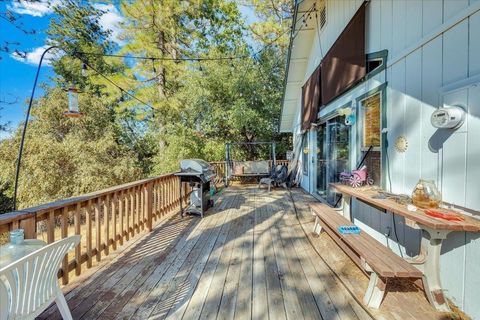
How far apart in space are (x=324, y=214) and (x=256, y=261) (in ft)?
3.72

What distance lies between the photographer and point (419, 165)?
93.4 inches

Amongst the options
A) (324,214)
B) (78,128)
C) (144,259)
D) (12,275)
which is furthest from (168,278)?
(78,128)

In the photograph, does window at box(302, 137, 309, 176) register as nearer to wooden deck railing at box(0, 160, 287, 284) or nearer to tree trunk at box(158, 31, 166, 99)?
wooden deck railing at box(0, 160, 287, 284)

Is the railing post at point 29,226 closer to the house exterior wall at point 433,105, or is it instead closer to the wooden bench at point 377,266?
the wooden bench at point 377,266

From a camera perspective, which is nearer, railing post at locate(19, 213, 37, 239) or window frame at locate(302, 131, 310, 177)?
railing post at locate(19, 213, 37, 239)

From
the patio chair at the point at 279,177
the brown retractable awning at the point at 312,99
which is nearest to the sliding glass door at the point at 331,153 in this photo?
the brown retractable awning at the point at 312,99

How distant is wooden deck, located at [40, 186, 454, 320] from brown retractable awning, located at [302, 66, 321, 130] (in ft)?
10.3

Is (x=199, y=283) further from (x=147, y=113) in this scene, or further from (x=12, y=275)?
(x=147, y=113)

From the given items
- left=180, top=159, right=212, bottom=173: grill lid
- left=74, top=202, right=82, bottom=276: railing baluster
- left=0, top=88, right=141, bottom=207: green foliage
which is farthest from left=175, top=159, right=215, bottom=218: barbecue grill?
left=0, top=88, right=141, bottom=207: green foliage

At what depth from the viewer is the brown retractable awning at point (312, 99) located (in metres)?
5.57

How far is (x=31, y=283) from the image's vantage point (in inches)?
51.0

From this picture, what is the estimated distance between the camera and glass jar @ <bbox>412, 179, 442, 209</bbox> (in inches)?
77.7

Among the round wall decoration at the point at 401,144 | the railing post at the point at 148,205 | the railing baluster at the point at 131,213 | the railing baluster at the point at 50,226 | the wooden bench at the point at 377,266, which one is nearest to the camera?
the wooden bench at the point at 377,266

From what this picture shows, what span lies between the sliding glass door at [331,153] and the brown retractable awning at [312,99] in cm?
39
